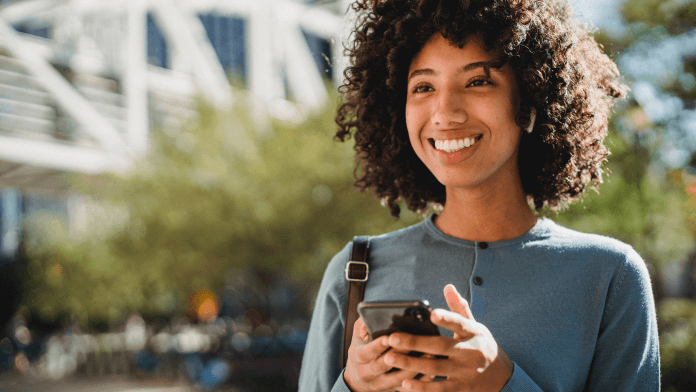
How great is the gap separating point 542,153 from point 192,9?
26426 millimetres

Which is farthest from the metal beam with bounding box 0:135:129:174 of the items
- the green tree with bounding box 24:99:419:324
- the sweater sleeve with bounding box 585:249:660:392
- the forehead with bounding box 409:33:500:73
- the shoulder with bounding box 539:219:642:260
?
the sweater sleeve with bounding box 585:249:660:392

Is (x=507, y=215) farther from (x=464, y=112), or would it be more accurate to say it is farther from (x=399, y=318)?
(x=399, y=318)

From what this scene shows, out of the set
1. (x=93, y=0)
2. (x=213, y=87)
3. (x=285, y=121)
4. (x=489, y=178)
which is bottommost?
(x=489, y=178)

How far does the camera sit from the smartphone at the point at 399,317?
46.8 inches

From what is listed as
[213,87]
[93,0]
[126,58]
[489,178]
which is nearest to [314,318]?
[489,178]

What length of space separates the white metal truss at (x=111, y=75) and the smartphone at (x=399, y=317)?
42.6ft

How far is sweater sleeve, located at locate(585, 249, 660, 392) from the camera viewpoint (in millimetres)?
1561

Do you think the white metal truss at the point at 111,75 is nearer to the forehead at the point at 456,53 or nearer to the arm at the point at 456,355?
the forehead at the point at 456,53

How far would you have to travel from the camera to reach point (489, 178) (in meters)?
1.78

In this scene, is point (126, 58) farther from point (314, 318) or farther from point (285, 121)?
point (314, 318)

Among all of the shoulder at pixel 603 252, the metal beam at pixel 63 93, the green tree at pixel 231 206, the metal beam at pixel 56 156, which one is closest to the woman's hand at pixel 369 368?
the shoulder at pixel 603 252

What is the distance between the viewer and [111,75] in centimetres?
2277

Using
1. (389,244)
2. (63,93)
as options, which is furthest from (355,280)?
(63,93)

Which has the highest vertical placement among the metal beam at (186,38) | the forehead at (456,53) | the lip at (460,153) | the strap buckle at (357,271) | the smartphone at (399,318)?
the metal beam at (186,38)
